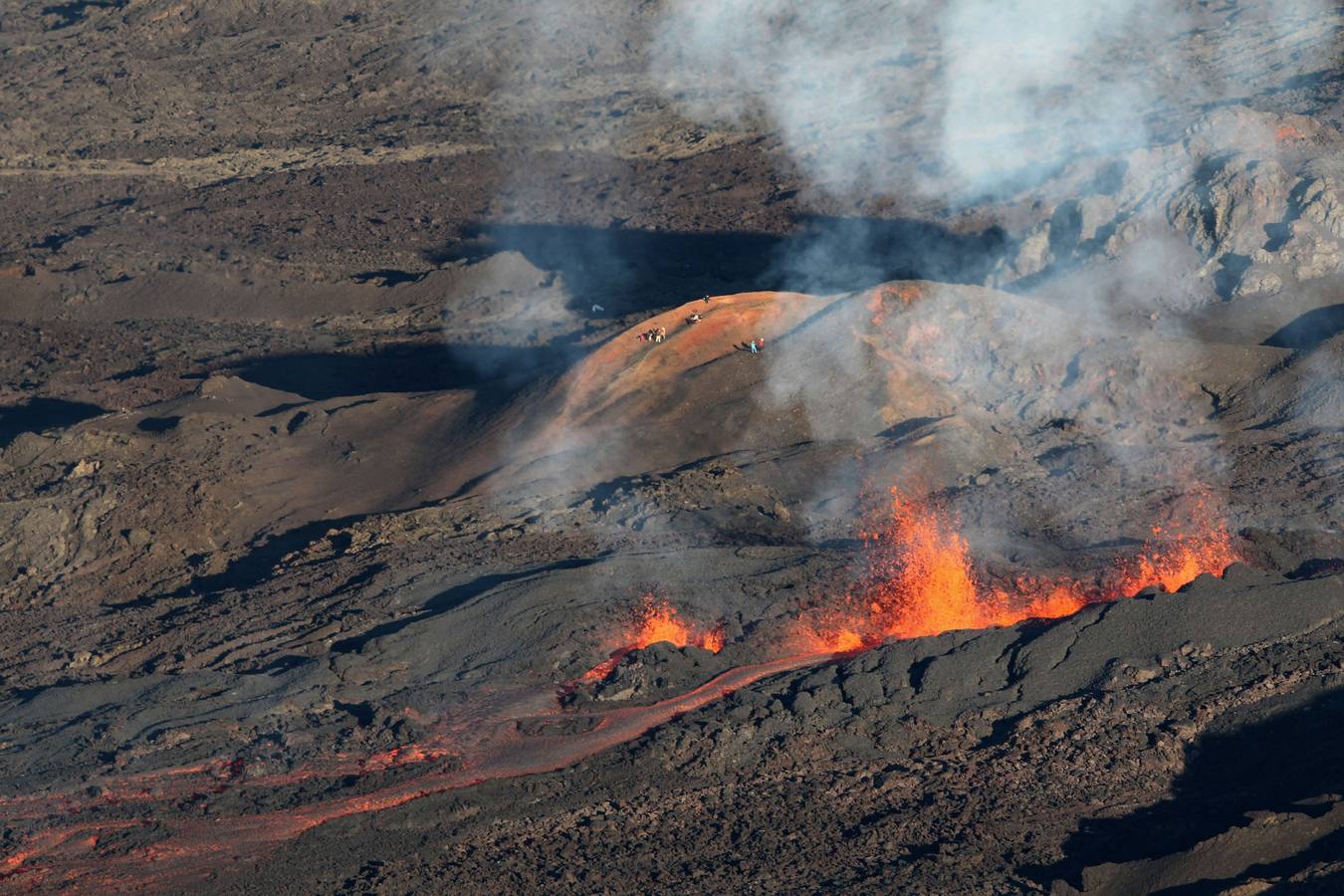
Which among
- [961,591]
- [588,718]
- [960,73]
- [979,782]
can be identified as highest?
[960,73]

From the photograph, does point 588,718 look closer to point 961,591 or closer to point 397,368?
point 961,591

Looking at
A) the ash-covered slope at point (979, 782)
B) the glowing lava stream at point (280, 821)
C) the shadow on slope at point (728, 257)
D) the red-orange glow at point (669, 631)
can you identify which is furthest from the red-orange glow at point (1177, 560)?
the shadow on slope at point (728, 257)

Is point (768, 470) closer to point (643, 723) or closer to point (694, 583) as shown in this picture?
point (694, 583)

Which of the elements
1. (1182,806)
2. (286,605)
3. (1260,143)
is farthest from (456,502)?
(1260,143)

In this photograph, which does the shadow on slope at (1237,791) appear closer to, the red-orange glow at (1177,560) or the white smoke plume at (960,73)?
the red-orange glow at (1177,560)

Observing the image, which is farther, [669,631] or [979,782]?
[669,631]

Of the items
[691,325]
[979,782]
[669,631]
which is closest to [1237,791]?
[979,782]
